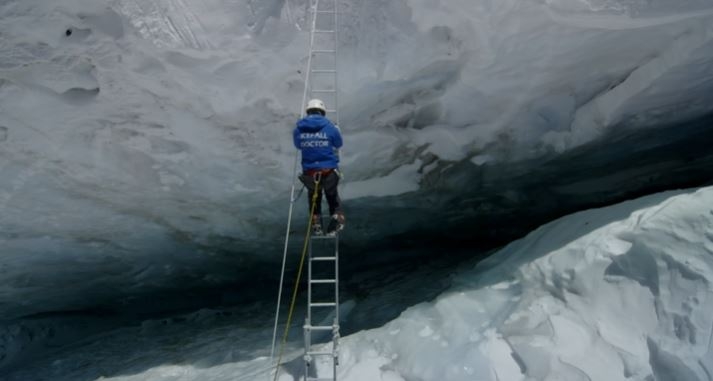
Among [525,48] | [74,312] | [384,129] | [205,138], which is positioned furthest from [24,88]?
[74,312]

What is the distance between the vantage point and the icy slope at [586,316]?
3.03 m

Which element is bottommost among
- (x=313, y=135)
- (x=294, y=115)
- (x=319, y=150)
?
(x=319, y=150)

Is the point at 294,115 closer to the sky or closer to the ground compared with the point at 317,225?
closer to the sky

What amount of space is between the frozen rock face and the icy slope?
1.35m

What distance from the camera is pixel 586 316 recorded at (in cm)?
335

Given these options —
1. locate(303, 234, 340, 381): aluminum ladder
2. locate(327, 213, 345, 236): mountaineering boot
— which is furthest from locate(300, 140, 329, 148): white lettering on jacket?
locate(303, 234, 340, 381): aluminum ladder

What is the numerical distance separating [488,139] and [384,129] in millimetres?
1096

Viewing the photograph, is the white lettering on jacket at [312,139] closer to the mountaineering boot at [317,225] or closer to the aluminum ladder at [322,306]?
the mountaineering boot at [317,225]

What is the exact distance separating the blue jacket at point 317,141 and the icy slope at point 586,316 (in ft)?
4.66

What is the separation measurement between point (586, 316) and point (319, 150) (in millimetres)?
2260

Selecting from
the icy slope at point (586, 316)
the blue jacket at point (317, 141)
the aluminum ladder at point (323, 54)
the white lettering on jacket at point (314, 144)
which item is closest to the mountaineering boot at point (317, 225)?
the blue jacket at point (317, 141)

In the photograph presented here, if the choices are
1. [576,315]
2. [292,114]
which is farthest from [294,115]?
[576,315]

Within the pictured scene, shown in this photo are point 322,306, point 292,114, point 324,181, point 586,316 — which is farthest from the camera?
point 322,306

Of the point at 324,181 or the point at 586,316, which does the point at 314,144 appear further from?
the point at 586,316
